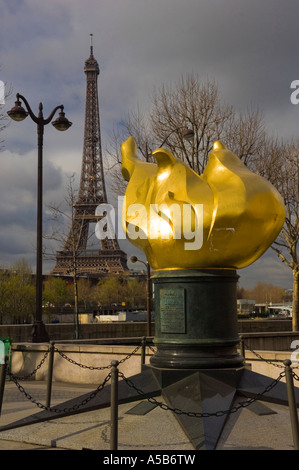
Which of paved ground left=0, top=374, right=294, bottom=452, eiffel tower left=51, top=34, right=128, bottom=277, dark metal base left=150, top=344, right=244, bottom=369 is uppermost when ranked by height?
eiffel tower left=51, top=34, right=128, bottom=277

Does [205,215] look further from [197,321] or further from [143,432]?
[143,432]

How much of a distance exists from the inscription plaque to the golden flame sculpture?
1.32ft

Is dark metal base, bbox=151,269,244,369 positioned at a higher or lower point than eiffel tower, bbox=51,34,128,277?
lower

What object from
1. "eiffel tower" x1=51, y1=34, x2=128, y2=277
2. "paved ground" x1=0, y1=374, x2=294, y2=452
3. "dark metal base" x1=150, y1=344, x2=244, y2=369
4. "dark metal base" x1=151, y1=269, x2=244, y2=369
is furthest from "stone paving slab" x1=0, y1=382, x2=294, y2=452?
"eiffel tower" x1=51, y1=34, x2=128, y2=277

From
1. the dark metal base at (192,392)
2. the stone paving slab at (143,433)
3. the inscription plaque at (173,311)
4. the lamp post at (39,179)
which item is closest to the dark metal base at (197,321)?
the inscription plaque at (173,311)

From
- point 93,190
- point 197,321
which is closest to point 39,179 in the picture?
point 197,321

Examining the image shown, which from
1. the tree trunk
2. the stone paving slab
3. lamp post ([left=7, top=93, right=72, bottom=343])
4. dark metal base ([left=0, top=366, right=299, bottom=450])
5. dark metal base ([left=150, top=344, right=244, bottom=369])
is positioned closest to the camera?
the stone paving slab

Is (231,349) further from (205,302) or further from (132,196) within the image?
(132,196)

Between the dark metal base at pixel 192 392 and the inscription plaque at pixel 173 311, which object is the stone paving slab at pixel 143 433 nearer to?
the dark metal base at pixel 192 392

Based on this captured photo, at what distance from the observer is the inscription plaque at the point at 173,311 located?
292 inches

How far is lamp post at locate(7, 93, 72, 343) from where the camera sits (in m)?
15.0

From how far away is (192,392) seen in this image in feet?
22.3

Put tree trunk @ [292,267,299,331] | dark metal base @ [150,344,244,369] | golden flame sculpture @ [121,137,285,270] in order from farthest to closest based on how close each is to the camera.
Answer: tree trunk @ [292,267,299,331], golden flame sculpture @ [121,137,285,270], dark metal base @ [150,344,244,369]

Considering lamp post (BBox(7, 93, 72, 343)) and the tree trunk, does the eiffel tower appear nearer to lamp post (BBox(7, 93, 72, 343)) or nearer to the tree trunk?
the tree trunk
